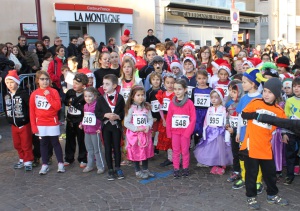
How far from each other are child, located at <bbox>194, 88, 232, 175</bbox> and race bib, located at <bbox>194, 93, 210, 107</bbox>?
27cm

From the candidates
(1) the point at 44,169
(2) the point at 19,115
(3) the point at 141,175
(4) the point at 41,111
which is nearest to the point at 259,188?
(3) the point at 141,175

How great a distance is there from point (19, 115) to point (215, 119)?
327 cm

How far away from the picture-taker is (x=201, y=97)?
596cm

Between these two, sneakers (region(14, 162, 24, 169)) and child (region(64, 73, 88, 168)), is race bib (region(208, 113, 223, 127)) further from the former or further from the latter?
sneakers (region(14, 162, 24, 169))

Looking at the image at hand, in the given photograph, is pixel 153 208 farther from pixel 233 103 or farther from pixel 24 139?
pixel 24 139

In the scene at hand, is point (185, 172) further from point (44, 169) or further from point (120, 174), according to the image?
point (44, 169)

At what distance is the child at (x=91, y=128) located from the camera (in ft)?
18.9

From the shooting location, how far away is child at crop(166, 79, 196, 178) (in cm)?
542

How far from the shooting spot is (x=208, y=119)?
18.5ft

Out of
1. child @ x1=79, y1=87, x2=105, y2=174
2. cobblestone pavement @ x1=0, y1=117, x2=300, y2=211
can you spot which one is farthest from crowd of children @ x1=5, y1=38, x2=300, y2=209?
cobblestone pavement @ x1=0, y1=117, x2=300, y2=211

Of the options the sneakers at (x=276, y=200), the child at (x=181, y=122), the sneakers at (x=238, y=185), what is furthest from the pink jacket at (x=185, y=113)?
the sneakers at (x=276, y=200)

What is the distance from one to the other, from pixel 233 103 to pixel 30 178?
3453mm

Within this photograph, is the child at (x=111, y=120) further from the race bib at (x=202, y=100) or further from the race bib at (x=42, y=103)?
the race bib at (x=202, y=100)

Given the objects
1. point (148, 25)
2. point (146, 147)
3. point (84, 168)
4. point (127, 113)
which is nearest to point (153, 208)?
point (146, 147)
